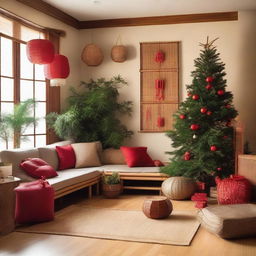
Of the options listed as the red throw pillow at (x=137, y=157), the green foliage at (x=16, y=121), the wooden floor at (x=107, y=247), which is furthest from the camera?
the red throw pillow at (x=137, y=157)

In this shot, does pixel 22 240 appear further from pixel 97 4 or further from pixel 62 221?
pixel 97 4

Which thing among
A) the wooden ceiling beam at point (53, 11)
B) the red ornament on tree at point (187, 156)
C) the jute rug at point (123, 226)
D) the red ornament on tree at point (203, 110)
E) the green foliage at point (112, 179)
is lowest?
the jute rug at point (123, 226)

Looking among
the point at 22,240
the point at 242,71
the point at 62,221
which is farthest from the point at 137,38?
the point at 22,240

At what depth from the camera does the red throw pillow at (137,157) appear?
6805mm

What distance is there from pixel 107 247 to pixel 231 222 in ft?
3.77

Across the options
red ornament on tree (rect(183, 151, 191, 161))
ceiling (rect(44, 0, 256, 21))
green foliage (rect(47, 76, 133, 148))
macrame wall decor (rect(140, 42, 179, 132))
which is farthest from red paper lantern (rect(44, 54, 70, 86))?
red ornament on tree (rect(183, 151, 191, 161))

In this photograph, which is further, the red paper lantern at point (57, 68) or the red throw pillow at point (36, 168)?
the red paper lantern at point (57, 68)

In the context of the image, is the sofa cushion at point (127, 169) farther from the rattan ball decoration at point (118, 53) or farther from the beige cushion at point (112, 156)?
the rattan ball decoration at point (118, 53)

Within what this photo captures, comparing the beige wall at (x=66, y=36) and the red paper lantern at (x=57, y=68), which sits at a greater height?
the beige wall at (x=66, y=36)

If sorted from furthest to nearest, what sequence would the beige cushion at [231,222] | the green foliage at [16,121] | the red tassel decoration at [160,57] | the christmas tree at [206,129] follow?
the red tassel decoration at [160,57] < the christmas tree at [206,129] < the green foliage at [16,121] < the beige cushion at [231,222]

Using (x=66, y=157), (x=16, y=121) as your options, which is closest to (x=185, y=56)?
(x=66, y=157)

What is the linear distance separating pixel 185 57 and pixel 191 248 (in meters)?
4.20

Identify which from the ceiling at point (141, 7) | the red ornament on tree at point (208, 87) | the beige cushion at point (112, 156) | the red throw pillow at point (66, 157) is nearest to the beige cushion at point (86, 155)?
the red throw pillow at point (66, 157)

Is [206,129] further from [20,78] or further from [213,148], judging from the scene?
[20,78]
